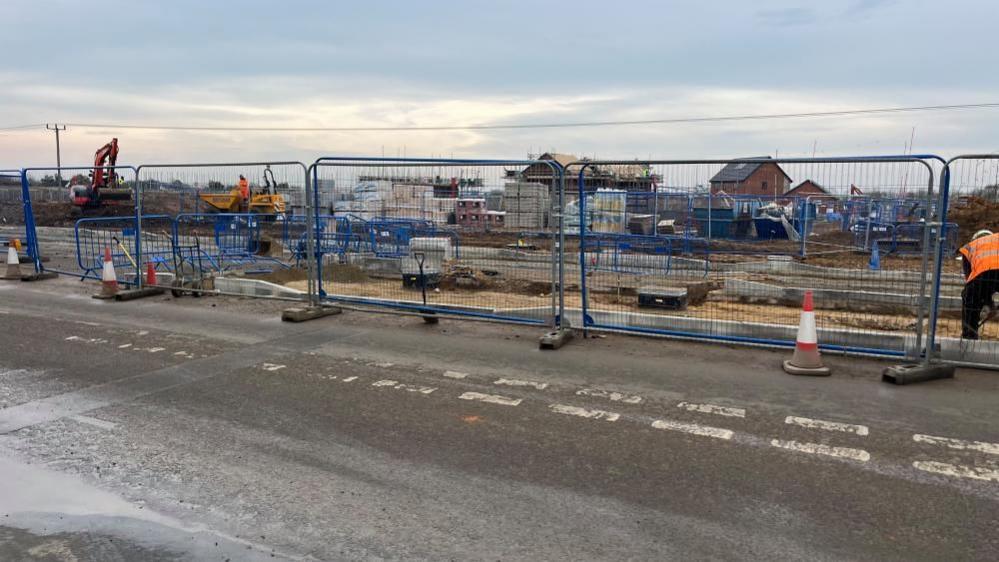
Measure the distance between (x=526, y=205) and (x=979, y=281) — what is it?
22.4 ft

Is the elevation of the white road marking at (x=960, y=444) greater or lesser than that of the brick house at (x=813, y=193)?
lesser

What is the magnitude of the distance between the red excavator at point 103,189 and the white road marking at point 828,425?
36.5 m

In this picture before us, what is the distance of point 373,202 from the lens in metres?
12.1

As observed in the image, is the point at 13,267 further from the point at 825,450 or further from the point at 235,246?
the point at 825,450

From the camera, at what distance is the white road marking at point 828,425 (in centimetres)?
531

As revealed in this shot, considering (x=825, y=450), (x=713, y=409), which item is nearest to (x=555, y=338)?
(x=713, y=409)

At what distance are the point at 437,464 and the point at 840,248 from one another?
73.3 ft

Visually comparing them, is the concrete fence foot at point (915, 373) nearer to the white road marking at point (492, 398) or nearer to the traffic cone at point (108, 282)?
the white road marking at point (492, 398)

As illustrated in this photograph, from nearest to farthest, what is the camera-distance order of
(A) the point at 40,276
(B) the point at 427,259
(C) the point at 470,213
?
(C) the point at 470,213 → (B) the point at 427,259 → (A) the point at 40,276

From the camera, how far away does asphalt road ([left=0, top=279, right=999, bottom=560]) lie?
3732mm

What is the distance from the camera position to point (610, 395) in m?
6.23

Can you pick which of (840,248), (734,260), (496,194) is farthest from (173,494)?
(840,248)

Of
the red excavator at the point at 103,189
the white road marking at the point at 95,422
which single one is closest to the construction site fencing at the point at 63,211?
the red excavator at the point at 103,189

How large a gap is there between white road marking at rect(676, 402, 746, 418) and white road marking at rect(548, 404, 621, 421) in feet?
2.18
